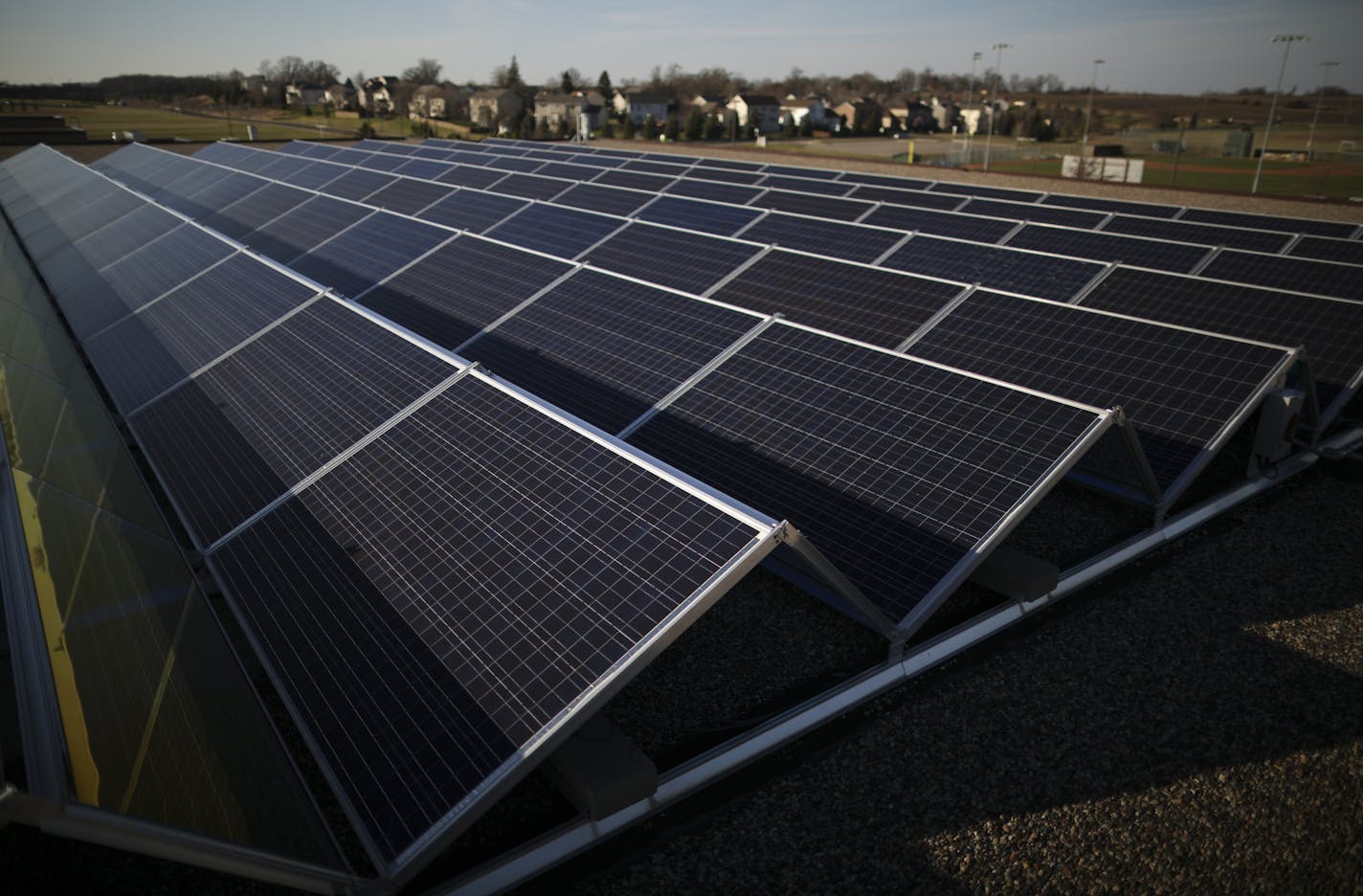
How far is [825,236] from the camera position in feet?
64.0

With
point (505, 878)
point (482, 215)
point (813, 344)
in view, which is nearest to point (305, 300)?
point (813, 344)

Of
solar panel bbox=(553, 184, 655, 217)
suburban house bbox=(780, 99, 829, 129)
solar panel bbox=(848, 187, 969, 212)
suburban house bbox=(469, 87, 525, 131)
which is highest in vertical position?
suburban house bbox=(469, 87, 525, 131)

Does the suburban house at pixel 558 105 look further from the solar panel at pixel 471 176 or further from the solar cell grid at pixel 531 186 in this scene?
the solar cell grid at pixel 531 186

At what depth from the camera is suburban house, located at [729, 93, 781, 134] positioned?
149 meters

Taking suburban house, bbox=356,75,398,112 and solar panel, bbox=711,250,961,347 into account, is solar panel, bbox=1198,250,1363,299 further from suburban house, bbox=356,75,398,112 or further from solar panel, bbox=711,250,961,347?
suburban house, bbox=356,75,398,112

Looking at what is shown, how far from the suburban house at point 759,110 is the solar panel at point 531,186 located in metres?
127

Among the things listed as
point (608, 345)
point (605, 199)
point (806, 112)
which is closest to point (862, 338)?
point (608, 345)

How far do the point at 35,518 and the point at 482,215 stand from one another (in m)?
17.2

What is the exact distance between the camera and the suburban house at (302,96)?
154m

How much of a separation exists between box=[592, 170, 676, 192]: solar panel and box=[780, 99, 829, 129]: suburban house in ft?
Result: 442

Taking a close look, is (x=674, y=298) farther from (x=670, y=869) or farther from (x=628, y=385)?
(x=670, y=869)

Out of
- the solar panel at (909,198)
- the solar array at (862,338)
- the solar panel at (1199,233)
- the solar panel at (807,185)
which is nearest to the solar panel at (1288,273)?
the solar panel at (1199,233)

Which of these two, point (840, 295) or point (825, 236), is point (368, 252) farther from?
point (825, 236)

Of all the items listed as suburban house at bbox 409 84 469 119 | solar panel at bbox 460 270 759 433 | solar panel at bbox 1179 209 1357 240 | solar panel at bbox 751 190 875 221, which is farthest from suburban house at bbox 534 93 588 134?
solar panel at bbox 460 270 759 433
